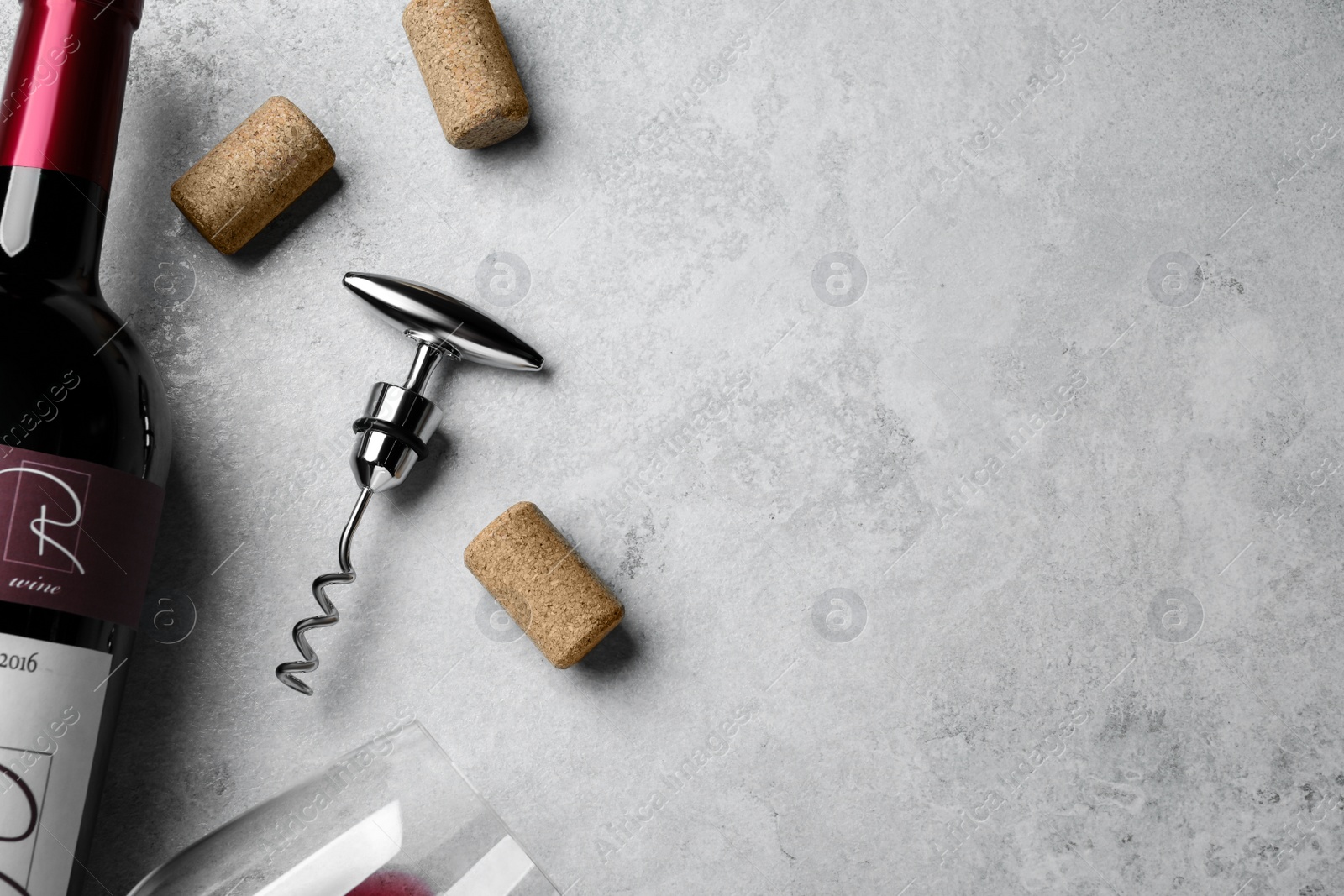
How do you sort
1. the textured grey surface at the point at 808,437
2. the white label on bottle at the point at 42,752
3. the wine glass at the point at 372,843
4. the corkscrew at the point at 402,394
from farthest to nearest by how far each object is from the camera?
the textured grey surface at the point at 808,437
the corkscrew at the point at 402,394
the white label on bottle at the point at 42,752
the wine glass at the point at 372,843

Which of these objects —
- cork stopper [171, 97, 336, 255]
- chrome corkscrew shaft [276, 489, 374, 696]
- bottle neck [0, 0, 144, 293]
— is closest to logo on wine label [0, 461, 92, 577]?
bottle neck [0, 0, 144, 293]

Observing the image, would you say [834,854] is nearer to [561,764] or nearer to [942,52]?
[561,764]

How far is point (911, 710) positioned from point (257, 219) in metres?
1.18

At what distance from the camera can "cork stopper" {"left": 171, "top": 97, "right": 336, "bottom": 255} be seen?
137cm

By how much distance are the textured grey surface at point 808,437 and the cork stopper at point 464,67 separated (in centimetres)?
9

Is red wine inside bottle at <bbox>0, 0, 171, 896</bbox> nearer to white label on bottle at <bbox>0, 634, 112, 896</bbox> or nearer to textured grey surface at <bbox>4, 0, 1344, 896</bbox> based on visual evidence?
white label on bottle at <bbox>0, 634, 112, 896</bbox>

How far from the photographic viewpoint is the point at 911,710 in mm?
1457

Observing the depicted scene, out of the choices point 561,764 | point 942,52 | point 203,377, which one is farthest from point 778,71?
point 561,764

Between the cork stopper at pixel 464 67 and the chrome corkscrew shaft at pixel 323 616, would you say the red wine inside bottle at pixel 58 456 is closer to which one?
the chrome corkscrew shaft at pixel 323 616

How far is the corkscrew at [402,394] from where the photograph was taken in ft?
4.36

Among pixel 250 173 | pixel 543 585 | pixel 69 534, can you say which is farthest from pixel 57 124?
pixel 543 585

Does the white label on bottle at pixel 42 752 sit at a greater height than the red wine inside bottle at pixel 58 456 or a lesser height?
lesser

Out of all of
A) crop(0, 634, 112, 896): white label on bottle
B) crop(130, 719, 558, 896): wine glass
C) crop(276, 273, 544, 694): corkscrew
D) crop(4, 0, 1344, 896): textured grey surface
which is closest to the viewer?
crop(130, 719, 558, 896): wine glass

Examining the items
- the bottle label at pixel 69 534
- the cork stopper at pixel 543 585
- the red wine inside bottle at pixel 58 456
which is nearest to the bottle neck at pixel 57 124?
the red wine inside bottle at pixel 58 456
